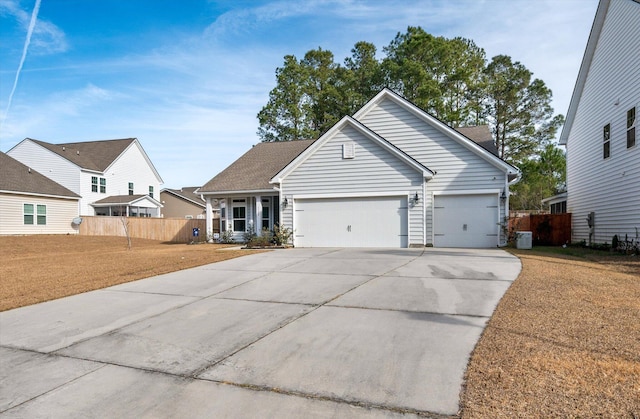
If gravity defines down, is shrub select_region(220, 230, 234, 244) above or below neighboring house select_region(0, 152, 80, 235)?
below

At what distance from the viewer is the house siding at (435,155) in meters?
15.4

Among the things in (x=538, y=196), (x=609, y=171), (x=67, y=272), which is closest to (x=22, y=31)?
(x=67, y=272)

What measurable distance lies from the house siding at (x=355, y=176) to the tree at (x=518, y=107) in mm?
21948

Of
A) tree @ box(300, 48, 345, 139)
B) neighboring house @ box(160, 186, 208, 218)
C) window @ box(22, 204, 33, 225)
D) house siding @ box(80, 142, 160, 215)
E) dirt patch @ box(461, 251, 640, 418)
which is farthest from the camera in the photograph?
neighboring house @ box(160, 186, 208, 218)

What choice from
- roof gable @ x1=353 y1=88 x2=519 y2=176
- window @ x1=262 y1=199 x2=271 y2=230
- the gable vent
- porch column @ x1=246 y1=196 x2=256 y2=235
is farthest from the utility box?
porch column @ x1=246 y1=196 x2=256 y2=235

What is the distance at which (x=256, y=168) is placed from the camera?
20.8m

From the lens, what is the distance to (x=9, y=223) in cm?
2425

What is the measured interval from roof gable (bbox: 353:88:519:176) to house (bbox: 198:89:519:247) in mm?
40

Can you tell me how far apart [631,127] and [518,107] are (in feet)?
70.9

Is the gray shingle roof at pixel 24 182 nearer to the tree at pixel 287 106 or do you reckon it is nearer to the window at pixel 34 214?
the window at pixel 34 214

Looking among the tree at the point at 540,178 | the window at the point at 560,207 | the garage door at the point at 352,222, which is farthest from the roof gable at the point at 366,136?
the tree at the point at 540,178

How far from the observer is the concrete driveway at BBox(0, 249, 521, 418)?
3.29 m

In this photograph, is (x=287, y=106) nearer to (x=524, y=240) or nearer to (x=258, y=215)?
(x=258, y=215)

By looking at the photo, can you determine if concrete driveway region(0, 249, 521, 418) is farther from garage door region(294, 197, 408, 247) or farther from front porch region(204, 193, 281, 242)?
front porch region(204, 193, 281, 242)
